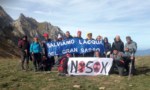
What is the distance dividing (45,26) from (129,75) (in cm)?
6643

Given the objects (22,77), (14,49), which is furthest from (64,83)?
(14,49)

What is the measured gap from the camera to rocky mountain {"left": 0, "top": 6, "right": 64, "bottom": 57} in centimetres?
5993

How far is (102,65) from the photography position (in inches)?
744

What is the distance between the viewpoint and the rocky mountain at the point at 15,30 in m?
59.9

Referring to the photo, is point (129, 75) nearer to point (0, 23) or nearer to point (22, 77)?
point (22, 77)

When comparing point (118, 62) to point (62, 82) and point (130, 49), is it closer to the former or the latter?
point (130, 49)

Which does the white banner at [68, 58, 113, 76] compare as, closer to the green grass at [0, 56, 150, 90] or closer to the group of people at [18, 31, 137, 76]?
the group of people at [18, 31, 137, 76]

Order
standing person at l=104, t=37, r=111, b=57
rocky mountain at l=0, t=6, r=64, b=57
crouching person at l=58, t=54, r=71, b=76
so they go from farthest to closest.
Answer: rocky mountain at l=0, t=6, r=64, b=57 < standing person at l=104, t=37, r=111, b=57 < crouching person at l=58, t=54, r=71, b=76

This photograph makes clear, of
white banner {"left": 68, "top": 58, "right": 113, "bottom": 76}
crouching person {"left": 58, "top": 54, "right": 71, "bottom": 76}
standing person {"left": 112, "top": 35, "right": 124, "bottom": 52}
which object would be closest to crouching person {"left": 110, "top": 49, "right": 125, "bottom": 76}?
standing person {"left": 112, "top": 35, "right": 124, "bottom": 52}

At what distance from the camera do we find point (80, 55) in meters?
20.2

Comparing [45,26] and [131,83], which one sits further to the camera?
[45,26]

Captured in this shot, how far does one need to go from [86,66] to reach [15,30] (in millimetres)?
52131

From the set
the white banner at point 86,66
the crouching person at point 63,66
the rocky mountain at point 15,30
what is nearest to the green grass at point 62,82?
the crouching person at point 63,66

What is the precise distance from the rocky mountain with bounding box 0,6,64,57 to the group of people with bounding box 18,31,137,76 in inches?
1214
